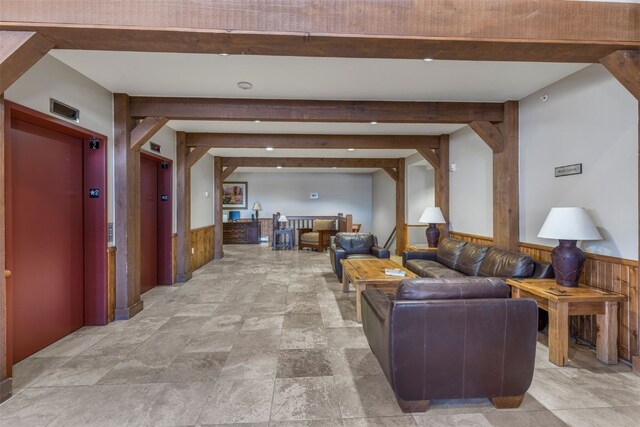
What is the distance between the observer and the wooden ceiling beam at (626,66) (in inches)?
81.8

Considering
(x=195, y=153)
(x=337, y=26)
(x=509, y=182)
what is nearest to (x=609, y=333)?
(x=509, y=182)

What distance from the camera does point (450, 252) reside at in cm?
445

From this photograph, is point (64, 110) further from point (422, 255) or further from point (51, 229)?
point (422, 255)

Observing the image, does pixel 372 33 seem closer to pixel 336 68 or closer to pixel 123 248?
pixel 336 68

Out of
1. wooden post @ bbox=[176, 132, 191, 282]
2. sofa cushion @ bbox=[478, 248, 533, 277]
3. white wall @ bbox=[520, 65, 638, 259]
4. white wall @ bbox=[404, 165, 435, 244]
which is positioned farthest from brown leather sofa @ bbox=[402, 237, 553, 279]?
wooden post @ bbox=[176, 132, 191, 282]

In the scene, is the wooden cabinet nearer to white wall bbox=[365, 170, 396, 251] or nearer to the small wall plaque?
white wall bbox=[365, 170, 396, 251]

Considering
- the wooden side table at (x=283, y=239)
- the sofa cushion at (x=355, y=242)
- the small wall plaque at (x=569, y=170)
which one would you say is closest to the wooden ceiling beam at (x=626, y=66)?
the small wall plaque at (x=569, y=170)

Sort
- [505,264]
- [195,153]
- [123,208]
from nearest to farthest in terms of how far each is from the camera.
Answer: [505,264], [123,208], [195,153]

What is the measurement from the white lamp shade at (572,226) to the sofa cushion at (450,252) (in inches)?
67.0

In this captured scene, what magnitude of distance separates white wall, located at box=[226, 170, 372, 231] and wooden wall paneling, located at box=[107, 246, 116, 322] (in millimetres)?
7187

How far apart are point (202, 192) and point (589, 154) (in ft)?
20.5

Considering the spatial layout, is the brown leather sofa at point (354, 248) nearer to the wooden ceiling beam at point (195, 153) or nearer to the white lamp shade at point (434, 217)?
the white lamp shade at point (434, 217)

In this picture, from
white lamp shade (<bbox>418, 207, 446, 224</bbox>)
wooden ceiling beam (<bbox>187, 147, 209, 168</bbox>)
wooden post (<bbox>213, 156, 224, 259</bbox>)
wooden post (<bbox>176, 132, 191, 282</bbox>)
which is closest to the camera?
wooden post (<bbox>176, 132, 191, 282</bbox>)

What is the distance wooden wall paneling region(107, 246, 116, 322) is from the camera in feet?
10.9
